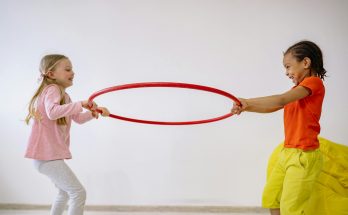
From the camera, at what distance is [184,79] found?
276cm

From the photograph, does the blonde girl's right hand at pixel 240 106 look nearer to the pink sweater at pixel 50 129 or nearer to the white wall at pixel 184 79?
the pink sweater at pixel 50 129

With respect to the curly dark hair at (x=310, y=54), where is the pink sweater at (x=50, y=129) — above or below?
below

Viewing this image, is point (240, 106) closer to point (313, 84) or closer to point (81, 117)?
point (313, 84)

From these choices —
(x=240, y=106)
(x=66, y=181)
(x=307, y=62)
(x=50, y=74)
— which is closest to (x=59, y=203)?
(x=66, y=181)

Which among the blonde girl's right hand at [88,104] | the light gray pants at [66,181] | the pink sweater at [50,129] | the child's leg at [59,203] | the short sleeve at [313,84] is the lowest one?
the child's leg at [59,203]

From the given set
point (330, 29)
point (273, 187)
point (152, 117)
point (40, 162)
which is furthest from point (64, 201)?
point (330, 29)

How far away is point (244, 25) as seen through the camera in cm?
273

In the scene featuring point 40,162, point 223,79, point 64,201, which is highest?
point 223,79

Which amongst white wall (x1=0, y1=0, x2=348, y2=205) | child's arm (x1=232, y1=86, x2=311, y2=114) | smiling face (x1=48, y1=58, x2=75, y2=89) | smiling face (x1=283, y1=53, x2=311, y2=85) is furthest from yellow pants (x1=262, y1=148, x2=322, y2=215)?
smiling face (x1=48, y1=58, x2=75, y2=89)

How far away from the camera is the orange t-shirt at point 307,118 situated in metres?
1.69

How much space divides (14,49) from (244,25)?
206cm

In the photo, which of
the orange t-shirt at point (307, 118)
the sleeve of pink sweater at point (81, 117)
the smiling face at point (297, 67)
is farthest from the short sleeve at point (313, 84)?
the sleeve of pink sweater at point (81, 117)

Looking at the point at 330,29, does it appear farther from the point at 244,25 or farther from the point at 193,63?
the point at 193,63

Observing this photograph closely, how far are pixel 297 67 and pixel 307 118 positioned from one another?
29 centimetres
